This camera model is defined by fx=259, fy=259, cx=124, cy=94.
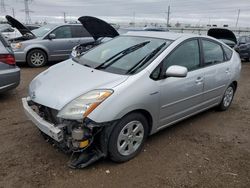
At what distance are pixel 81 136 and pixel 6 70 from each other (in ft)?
10.4


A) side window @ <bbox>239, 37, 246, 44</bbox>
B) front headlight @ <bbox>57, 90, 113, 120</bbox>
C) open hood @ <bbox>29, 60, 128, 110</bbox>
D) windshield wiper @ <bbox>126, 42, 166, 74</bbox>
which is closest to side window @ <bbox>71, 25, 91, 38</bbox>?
open hood @ <bbox>29, 60, 128, 110</bbox>

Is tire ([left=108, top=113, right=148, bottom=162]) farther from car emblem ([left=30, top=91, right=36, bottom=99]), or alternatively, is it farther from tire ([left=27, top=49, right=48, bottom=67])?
tire ([left=27, top=49, right=48, bottom=67])

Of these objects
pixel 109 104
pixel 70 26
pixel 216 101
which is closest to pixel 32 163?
pixel 109 104

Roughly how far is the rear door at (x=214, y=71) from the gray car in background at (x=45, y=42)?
6.50m

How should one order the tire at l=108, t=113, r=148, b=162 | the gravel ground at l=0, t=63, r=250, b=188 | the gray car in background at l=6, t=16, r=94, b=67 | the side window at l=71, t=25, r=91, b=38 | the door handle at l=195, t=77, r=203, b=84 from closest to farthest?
the gravel ground at l=0, t=63, r=250, b=188
the tire at l=108, t=113, r=148, b=162
the door handle at l=195, t=77, r=203, b=84
the gray car in background at l=6, t=16, r=94, b=67
the side window at l=71, t=25, r=91, b=38

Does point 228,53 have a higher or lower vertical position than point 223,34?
lower

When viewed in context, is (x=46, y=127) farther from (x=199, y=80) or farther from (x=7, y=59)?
(x=7, y=59)

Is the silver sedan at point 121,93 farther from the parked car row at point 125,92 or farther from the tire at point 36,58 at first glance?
the tire at point 36,58

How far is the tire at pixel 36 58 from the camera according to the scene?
9273mm

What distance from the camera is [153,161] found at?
3301 mm

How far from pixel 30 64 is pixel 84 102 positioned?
727 cm

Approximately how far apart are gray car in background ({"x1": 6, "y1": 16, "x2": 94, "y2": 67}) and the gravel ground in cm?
512

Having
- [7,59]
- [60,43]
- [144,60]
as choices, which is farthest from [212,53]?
[60,43]

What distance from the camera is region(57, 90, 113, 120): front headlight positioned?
2.76m
